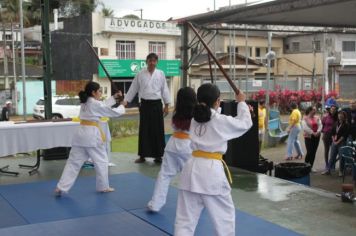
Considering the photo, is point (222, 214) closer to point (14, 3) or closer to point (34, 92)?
point (34, 92)

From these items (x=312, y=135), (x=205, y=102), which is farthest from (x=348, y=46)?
(x=205, y=102)

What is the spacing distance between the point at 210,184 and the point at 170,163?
124 cm

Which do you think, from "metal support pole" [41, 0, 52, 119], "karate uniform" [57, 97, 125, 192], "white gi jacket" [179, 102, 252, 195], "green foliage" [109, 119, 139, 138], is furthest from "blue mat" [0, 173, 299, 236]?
"green foliage" [109, 119, 139, 138]

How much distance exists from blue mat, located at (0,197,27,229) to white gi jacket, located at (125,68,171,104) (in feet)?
7.28

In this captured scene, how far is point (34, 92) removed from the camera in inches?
930

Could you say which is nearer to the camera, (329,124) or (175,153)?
(175,153)

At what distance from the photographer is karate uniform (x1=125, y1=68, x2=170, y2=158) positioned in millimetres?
6403

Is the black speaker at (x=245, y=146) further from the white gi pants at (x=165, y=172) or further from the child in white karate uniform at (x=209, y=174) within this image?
the child in white karate uniform at (x=209, y=174)

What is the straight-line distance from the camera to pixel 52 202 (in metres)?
4.89

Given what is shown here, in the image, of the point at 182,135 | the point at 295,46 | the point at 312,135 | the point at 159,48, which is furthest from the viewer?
the point at 295,46

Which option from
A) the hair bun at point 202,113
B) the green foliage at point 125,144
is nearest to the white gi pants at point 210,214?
the hair bun at point 202,113

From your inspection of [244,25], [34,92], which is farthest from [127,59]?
[244,25]

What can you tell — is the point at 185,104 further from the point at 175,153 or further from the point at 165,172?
the point at 165,172

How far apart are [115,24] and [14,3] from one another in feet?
19.2
